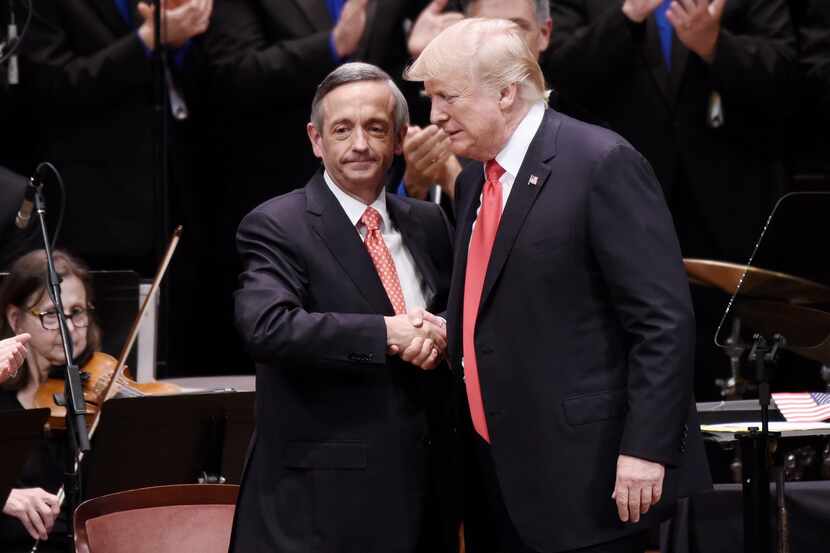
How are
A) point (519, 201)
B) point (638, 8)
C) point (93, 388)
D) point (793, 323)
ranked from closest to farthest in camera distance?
point (519, 201) → point (793, 323) → point (93, 388) → point (638, 8)

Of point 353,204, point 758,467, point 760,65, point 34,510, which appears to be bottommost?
point 34,510

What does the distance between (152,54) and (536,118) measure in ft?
8.16

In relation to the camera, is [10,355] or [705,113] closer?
[10,355]

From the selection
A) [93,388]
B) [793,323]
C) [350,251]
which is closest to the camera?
[350,251]

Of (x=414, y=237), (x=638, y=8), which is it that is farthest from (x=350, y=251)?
(x=638, y=8)

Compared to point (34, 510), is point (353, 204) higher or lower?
higher

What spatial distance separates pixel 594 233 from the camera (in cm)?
245

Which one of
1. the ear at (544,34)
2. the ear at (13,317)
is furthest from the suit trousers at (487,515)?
the ear at (544,34)

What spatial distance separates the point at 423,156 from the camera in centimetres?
354

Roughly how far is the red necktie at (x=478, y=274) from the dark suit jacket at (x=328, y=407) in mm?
184

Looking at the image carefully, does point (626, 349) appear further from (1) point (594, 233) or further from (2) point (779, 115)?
(2) point (779, 115)

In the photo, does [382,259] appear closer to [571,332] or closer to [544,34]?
[571,332]

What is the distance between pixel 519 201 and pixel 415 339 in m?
0.37

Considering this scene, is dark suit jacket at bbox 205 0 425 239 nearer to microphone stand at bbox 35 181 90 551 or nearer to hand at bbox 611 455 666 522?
microphone stand at bbox 35 181 90 551
